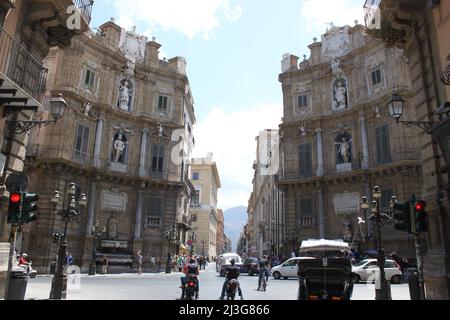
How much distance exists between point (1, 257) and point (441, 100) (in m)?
11.7

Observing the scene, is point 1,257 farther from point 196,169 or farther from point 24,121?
point 196,169

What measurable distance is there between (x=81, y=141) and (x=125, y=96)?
19.9ft

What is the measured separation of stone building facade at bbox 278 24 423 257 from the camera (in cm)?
2789

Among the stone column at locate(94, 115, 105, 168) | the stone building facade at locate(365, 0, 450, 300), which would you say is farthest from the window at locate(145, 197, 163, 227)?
the stone building facade at locate(365, 0, 450, 300)

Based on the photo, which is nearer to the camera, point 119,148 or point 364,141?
point 364,141

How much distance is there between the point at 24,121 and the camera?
1002cm

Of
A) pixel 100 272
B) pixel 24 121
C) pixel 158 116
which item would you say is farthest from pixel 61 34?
pixel 158 116

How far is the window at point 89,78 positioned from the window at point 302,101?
1835 cm

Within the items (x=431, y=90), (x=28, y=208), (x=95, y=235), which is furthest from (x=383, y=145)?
(x=28, y=208)

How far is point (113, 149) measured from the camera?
3281cm

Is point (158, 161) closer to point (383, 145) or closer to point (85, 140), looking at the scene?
point (85, 140)

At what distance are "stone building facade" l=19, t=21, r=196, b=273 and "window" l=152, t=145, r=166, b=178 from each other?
0.09 meters

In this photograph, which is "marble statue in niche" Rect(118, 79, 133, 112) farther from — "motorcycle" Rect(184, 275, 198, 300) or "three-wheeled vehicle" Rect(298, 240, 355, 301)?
"three-wheeled vehicle" Rect(298, 240, 355, 301)

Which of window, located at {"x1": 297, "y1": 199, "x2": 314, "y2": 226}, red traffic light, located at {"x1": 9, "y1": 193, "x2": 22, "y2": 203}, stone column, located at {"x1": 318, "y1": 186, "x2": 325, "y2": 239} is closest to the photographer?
red traffic light, located at {"x1": 9, "y1": 193, "x2": 22, "y2": 203}
